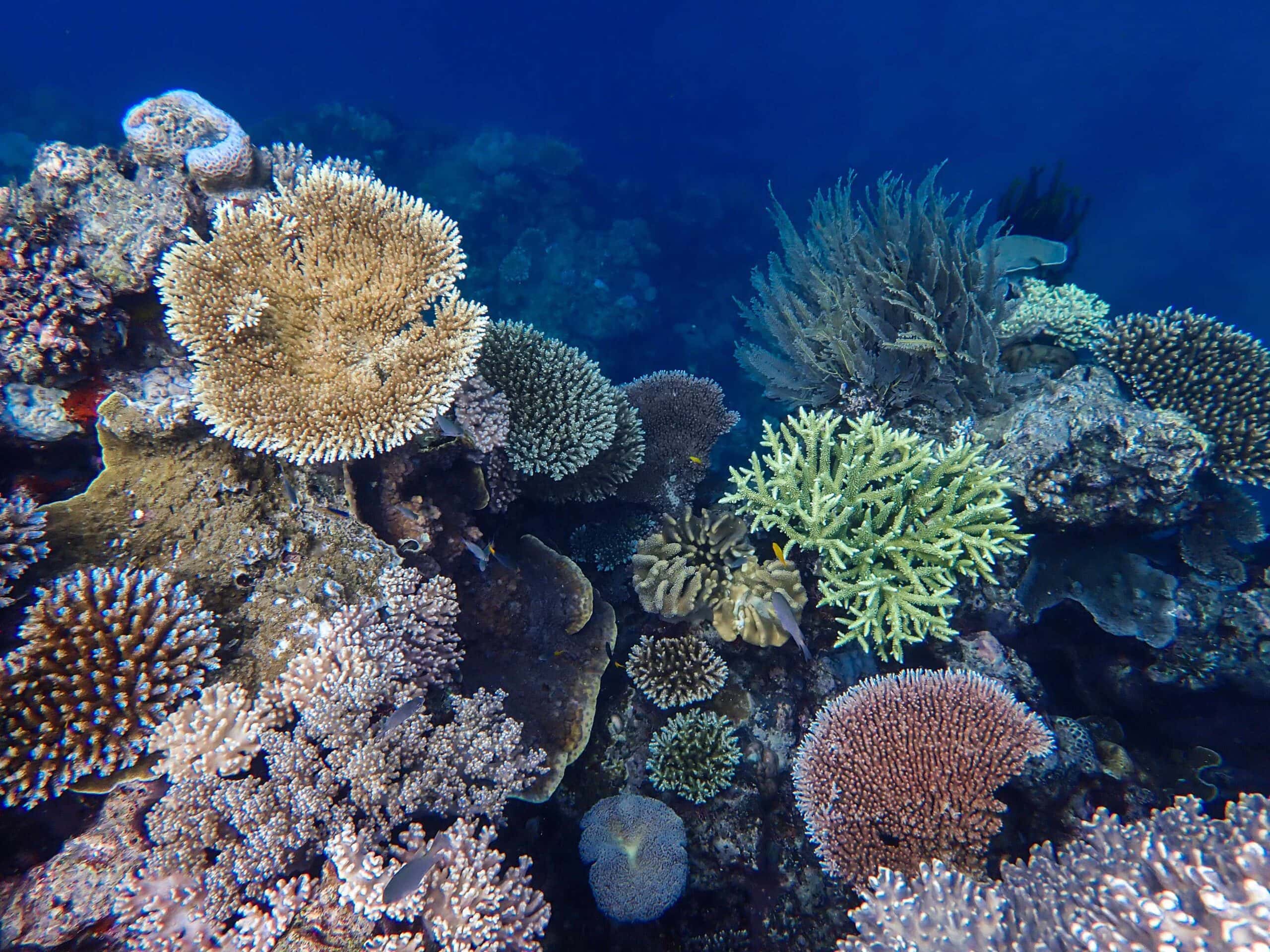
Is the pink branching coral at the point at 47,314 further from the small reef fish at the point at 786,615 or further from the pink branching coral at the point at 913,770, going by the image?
the pink branching coral at the point at 913,770

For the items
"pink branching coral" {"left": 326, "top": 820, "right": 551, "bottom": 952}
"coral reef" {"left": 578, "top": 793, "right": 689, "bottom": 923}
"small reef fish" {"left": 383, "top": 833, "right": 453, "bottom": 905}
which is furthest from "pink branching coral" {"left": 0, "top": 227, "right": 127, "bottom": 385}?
"coral reef" {"left": 578, "top": 793, "right": 689, "bottom": 923}

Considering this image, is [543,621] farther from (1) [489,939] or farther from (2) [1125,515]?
(2) [1125,515]

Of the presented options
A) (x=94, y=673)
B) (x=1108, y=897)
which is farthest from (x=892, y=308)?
(x=94, y=673)

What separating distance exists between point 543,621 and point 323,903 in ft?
6.80

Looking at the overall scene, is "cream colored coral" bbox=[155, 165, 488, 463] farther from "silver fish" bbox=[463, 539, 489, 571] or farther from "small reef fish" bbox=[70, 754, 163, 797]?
"small reef fish" bbox=[70, 754, 163, 797]

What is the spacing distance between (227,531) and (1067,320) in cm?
850

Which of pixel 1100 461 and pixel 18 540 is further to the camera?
pixel 1100 461

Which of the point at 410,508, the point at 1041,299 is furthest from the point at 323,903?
the point at 1041,299

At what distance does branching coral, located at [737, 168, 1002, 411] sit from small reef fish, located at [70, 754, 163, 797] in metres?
5.85

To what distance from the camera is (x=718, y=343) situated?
58.0 feet

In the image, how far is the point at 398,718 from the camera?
306 cm

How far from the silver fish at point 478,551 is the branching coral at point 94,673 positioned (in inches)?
57.9

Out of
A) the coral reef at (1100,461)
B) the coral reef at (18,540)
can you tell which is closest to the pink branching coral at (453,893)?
the coral reef at (18,540)

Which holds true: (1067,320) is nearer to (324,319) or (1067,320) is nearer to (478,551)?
(478,551)
